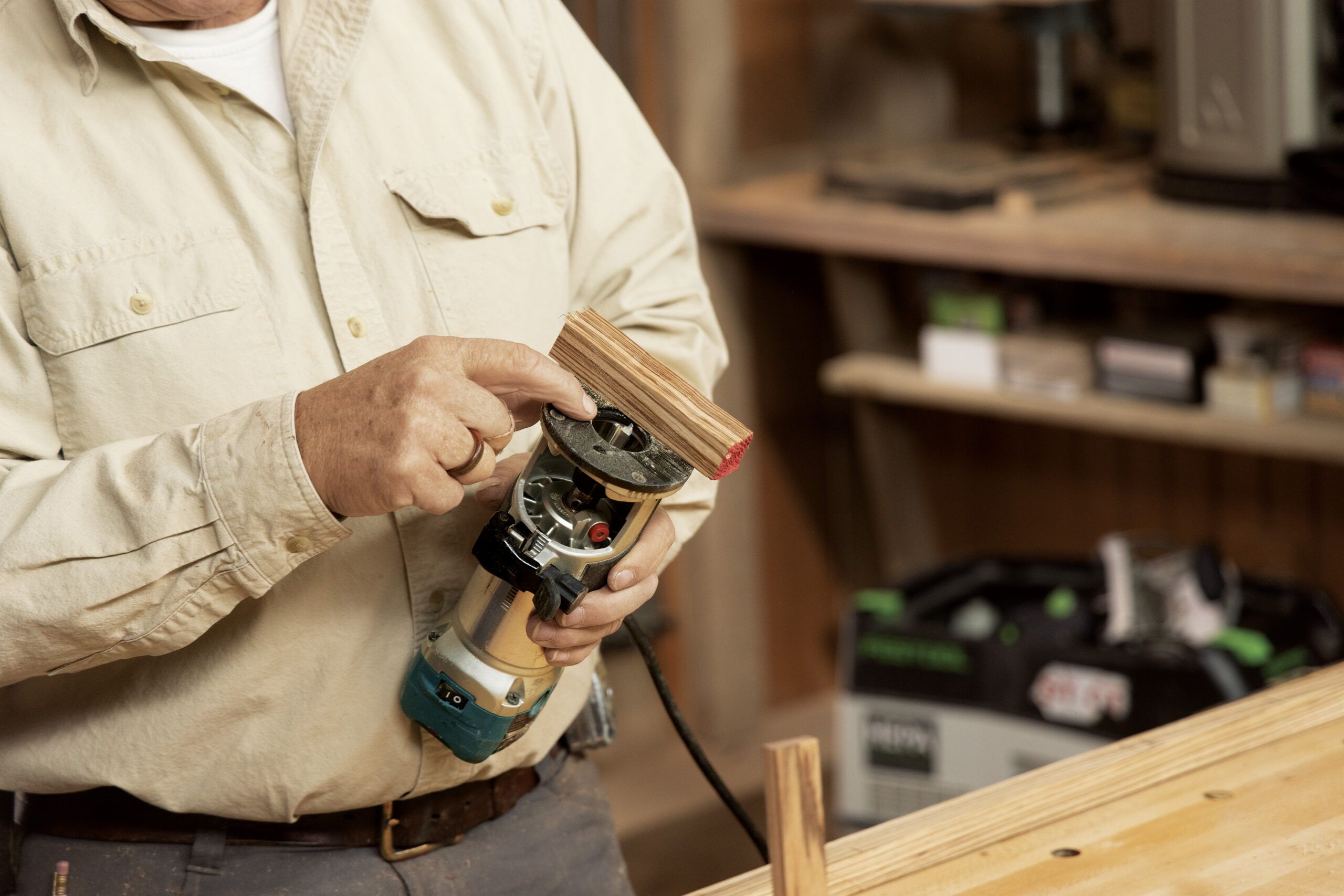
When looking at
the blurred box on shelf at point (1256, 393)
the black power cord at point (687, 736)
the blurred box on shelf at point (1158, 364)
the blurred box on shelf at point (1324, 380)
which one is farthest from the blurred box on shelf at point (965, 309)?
the black power cord at point (687, 736)

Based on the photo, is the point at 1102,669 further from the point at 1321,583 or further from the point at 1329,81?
the point at 1329,81

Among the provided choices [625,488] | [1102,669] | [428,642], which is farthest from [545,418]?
[1102,669]

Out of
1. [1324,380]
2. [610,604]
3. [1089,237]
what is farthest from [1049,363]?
[610,604]

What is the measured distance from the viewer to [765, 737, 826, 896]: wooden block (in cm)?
78

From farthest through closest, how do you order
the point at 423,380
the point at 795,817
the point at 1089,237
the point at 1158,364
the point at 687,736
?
1. the point at 1158,364
2. the point at 1089,237
3. the point at 687,736
4. the point at 423,380
5. the point at 795,817

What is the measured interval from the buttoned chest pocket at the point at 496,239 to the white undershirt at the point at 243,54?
107mm

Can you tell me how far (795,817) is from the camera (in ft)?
2.65

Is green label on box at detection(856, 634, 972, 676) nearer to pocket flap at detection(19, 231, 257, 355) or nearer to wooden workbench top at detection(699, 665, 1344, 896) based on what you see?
wooden workbench top at detection(699, 665, 1344, 896)

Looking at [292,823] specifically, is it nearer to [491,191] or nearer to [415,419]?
[415,419]

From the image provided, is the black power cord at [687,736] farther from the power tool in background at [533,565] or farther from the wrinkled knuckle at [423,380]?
the wrinkled knuckle at [423,380]

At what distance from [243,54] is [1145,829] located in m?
0.85

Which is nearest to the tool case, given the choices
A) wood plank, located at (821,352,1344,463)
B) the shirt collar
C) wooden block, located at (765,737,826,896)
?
wood plank, located at (821,352,1344,463)

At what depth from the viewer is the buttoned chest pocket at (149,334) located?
1.02 meters

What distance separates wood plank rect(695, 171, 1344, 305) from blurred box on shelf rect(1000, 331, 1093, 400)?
13 cm
